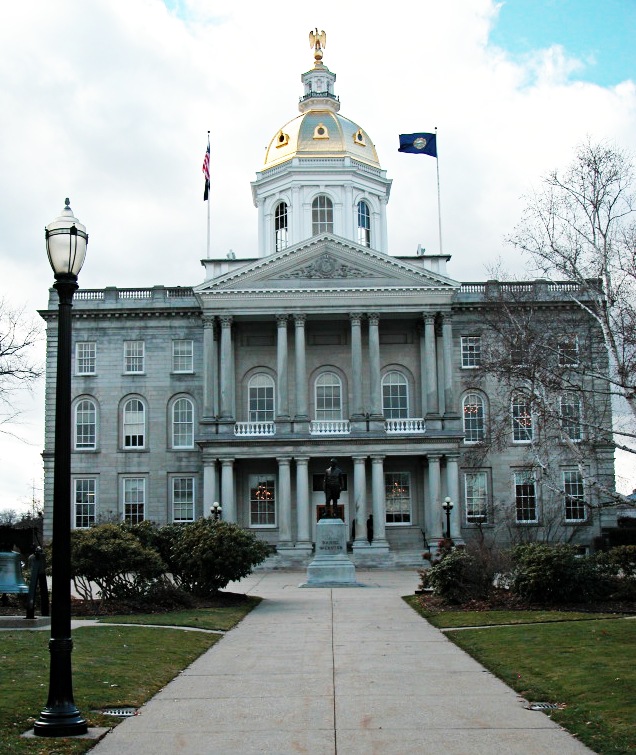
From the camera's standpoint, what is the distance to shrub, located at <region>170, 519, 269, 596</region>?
29.7 meters

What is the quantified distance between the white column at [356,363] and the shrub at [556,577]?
28.3 meters

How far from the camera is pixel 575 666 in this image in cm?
1584

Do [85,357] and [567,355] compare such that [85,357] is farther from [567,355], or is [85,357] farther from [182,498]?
[567,355]

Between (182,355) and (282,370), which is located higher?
(182,355)

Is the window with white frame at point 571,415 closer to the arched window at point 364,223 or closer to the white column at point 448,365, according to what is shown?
the white column at point 448,365

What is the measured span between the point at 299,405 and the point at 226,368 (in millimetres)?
4269

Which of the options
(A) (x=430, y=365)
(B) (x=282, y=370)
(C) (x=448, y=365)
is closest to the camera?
(B) (x=282, y=370)

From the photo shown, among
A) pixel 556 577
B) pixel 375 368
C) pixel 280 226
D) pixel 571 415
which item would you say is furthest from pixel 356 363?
pixel 556 577

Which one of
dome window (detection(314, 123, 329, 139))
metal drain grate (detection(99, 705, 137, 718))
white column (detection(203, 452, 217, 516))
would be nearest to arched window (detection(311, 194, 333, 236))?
dome window (detection(314, 123, 329, 139))

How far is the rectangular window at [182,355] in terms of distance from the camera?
2387 inches

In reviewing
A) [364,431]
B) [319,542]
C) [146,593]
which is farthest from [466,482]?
[146,593]

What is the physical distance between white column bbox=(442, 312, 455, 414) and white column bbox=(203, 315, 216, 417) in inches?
481

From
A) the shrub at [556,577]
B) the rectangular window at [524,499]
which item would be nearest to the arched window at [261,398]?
the rectangular window at [524,499]

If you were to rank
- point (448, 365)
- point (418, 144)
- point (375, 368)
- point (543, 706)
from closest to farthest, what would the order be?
1. point (543, 706)
2. point (375, 368)
3. point (448, 365)
4. point (418, 144)
